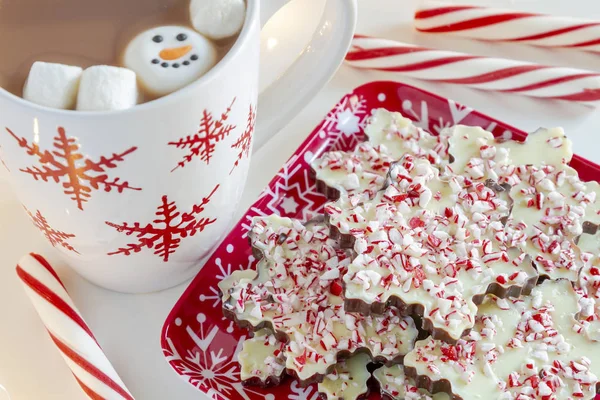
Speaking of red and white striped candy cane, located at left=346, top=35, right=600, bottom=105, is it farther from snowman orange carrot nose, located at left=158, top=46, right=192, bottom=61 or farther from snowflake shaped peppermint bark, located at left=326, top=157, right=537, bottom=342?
snowman orange carrot nose, located at left=158, top=46, right=192, bottom=61

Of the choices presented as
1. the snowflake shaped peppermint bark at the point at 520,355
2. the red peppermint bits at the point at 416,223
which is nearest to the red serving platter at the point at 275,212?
the snowflake shaped peppermint bark at the point at 520,355

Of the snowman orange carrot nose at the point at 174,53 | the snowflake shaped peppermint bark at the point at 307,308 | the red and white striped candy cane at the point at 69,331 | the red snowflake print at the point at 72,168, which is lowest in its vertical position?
the red and white striped candy cane at the point at 69,331

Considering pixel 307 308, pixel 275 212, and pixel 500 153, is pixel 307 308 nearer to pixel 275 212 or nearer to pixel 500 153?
pixel 275 212

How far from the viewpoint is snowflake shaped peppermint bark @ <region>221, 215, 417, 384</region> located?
104cm

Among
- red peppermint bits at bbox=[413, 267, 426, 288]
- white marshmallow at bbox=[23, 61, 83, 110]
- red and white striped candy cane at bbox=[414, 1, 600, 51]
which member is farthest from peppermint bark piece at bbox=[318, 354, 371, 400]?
red and white striped candy cane at bbox=[414, 1, 600, 51]

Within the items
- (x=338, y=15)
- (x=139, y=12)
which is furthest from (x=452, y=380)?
(x=139, y=12)

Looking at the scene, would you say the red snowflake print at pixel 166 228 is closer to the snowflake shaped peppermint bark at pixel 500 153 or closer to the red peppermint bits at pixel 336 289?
the red peppermint bits at pixel 336 289

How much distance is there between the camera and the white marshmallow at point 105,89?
0.82 meters

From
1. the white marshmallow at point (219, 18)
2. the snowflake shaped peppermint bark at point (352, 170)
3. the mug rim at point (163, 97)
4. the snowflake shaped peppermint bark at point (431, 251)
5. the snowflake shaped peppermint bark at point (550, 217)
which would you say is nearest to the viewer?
the mug rim at point (163, 97)

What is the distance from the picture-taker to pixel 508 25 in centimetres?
154

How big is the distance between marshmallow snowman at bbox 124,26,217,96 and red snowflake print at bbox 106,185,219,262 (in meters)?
0.16

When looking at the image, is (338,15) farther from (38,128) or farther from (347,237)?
(38,128)

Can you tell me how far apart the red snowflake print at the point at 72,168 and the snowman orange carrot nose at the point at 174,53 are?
0.13 meters

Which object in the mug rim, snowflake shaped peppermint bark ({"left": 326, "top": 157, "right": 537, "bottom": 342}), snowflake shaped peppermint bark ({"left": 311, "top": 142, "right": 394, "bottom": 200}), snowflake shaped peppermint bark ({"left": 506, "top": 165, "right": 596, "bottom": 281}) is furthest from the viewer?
snowflake shaped peppermint bark ({"left": 311, "top": 142, "right": 394, "bottom": 200})
